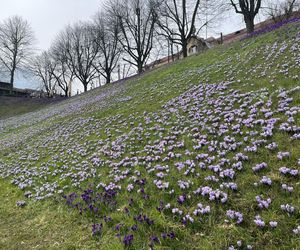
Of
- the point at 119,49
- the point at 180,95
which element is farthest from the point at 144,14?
the point at 180,95

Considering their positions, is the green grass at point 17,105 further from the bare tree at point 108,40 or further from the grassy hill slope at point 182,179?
the grassy hill slope at point 182,179

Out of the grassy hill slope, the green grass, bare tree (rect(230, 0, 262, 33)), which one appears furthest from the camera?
the green grass

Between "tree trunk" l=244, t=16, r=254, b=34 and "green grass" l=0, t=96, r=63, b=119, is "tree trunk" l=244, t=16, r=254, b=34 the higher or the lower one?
the higher one

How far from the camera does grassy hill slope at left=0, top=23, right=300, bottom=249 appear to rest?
400cm

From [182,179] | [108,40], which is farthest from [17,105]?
[182,179]

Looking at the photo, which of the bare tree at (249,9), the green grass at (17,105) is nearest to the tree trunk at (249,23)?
the bare tree at (249,9)

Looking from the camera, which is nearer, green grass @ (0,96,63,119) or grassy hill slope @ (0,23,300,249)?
grassy hill slope @ (0,23,300,249)

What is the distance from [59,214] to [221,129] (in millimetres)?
4623

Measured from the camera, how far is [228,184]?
4664mm

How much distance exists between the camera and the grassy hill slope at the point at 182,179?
400 cm

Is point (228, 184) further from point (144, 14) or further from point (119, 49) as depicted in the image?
point (119, 49)

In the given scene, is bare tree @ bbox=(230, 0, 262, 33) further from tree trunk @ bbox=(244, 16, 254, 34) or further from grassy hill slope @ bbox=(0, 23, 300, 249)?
grassy hill slope @ bbox=(0, 23, 300, 249)

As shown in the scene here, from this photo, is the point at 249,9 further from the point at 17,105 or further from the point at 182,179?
the point at 17,105

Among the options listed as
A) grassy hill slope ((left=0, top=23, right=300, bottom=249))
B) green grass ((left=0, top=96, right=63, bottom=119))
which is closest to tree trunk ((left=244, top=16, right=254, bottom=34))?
grassy hill slope ((left=0, top=23, right=300, bottom=249))
